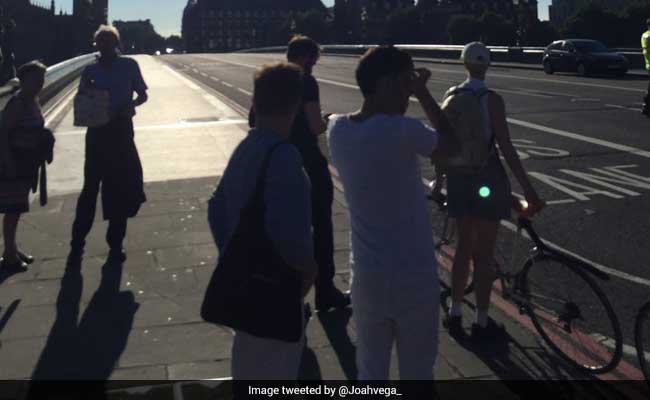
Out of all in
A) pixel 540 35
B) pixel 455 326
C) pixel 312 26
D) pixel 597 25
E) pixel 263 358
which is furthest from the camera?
pixel 312 26

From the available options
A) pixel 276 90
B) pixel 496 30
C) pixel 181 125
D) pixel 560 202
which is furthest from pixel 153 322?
pixel 496 30

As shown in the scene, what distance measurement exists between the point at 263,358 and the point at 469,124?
214 centimetres

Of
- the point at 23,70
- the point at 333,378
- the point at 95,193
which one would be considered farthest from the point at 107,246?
the point at 333,378

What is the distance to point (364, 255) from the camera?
3.16 meters

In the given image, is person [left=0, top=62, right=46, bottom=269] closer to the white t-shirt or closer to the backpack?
the backpack

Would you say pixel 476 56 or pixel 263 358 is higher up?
pixel 476 56

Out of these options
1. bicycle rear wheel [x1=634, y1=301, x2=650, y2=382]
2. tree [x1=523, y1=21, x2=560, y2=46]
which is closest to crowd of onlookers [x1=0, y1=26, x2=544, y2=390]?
bicycle rear wheel [x1=634, y1=301, x2=650, y2=382]

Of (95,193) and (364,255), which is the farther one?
(95,193)

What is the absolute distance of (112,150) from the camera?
6.57m

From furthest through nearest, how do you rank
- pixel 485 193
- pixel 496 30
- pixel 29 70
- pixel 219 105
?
pixel 496 30, pixel 219 105, pixel 29 70, pixel 485 193

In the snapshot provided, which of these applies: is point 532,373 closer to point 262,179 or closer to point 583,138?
point 262,179

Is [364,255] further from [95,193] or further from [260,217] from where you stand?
[95,193]

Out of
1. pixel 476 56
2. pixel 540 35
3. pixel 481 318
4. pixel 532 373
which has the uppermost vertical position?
pixel 540 35

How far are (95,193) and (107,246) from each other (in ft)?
2.69
